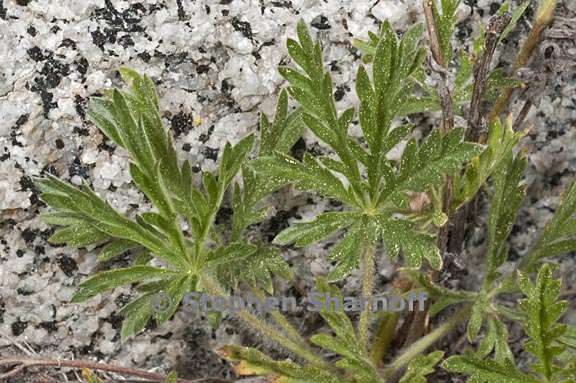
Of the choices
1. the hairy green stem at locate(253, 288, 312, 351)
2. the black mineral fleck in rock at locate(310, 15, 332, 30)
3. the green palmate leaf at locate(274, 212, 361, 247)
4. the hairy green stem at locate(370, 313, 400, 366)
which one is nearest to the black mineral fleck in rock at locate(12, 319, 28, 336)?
the hairy green stem at locate(253, 288, 312, 351)

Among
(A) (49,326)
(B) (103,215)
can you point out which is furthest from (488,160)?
(A) (49,326)

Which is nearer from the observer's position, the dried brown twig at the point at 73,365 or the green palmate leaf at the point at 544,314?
the green palmate leaf at the point at 544,314

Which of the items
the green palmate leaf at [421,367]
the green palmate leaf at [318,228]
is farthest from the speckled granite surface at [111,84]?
the green palmate leaf at [421,367]

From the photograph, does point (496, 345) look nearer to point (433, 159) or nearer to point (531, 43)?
point (433, 159)

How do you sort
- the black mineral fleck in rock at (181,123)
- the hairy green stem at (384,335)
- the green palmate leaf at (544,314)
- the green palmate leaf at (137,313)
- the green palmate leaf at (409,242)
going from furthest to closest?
the hairy green stem at (384,335)
the black mineral fleck in rock at (181,123)
the green palmate leaf at (137,313)
the green palmate leaf at (409,242)
the green palmate leaf at (544,314)

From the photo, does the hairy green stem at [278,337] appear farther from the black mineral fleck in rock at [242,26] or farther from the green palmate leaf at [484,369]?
the black mineral fleck in rock at [242,26]

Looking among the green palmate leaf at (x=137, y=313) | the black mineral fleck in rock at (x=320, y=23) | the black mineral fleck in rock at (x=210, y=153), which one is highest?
the black mineral fleck in rock at (x=320, y=23)
